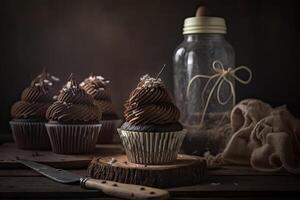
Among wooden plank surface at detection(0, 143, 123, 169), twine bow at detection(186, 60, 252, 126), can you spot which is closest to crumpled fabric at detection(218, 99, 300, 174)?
twine bow at detection(186, 60, 252, 126)

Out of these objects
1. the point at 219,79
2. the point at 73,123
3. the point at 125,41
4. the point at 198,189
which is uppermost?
the point at 125,41

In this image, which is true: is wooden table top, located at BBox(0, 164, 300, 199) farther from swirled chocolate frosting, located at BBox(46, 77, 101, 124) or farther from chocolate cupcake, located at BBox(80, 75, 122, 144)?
chocolate cupcake, located at BBox(80, 75, 122, 144)

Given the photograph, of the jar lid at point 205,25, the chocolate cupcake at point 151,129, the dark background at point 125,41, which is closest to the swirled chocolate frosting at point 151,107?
the chocolate cupcake at point 151,129

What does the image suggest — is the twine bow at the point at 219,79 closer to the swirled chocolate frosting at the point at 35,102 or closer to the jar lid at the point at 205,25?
the jar lid at the point at 205,25

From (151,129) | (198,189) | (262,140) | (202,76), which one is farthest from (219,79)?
(198,189)

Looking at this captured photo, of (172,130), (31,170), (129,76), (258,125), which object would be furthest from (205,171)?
(129,76)

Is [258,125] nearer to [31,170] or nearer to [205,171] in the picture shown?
[205,171]

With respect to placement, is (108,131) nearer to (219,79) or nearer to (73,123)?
(73,123)
